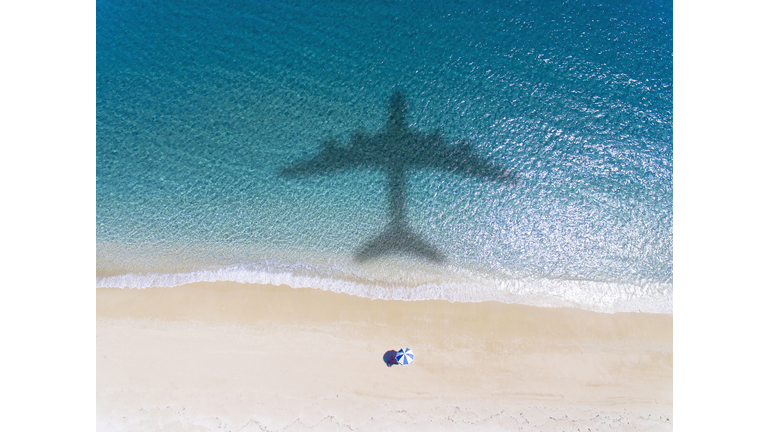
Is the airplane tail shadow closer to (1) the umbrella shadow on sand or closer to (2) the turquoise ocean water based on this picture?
(2) the turquoise ocean water

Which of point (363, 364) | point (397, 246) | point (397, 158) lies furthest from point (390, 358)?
point (397, 158)

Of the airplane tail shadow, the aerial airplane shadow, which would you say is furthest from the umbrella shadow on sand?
the aerial airplane shadow

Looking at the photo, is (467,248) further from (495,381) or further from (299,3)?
(299,3)

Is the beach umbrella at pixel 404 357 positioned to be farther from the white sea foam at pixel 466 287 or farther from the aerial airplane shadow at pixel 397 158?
the aerial airplane shadow at pixel 397 158

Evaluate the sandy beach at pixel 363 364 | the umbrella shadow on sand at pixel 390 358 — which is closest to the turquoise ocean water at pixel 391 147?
the sandy beach at pixel 363 364

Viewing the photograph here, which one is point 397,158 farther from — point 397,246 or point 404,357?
point 404,357

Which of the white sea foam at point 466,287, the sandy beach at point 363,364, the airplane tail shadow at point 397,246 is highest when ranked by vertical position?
the airplane tail shadow at point 397,246
